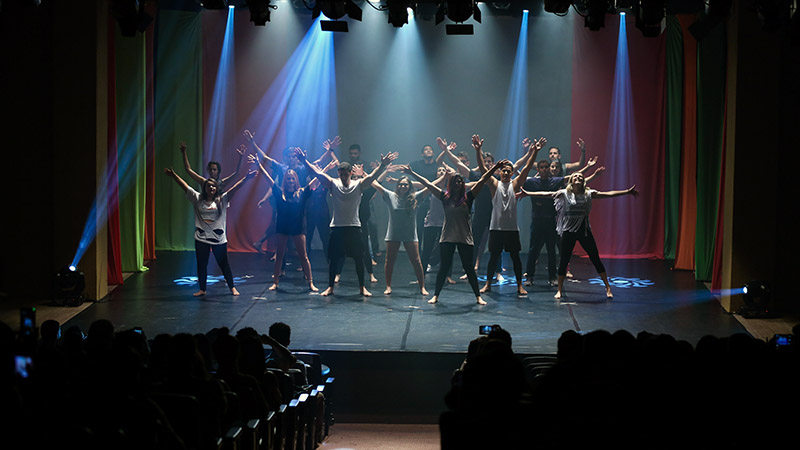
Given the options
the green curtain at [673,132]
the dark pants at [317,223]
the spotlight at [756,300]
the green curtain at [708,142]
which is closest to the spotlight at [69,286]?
the dark pants at [317,223]

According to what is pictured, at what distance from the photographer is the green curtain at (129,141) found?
11.9 m

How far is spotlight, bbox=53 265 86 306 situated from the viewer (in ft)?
31.7

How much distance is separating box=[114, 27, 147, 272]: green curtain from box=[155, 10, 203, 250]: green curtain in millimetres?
1891

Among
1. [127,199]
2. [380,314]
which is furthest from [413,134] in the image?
[380,314]

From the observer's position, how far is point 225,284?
1101 cm

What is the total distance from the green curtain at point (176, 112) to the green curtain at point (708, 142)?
7.69m

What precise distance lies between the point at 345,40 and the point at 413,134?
1944 millimetres

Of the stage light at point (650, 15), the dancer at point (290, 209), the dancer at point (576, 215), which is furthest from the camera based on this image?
the dancer at point (290, 209)

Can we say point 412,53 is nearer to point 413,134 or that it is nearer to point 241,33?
point 413,134

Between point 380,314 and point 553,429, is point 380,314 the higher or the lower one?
the lower one

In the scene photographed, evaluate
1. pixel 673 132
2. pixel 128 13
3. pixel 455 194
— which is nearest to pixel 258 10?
pixel 128 13

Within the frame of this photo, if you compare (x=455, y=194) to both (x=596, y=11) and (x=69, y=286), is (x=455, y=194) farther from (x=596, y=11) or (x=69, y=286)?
(x=69, y=286)

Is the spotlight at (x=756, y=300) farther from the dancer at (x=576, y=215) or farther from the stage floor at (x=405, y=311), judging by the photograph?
the dancer at (x=576, y=215)

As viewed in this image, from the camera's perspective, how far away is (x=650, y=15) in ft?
28.5
